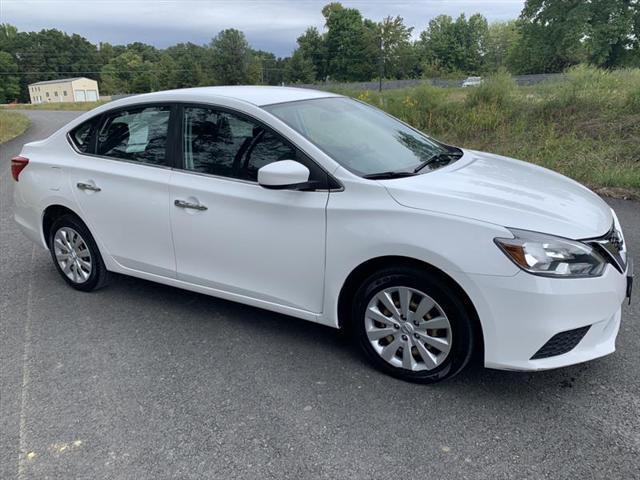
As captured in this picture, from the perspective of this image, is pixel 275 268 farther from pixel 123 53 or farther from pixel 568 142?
pixel 123 53

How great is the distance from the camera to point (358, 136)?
12.1 ft

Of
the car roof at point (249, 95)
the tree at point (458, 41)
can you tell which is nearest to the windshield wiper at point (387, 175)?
the car roof at point (249, 95)

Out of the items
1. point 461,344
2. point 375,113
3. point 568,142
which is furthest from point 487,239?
point 568,142

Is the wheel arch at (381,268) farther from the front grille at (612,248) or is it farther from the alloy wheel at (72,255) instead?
the alloy wheel at (72,255)

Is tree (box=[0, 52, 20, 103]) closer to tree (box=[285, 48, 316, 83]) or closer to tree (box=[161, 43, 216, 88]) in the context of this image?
tree (box=[161, 43, 216, 88])

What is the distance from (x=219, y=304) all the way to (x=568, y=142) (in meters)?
7.37

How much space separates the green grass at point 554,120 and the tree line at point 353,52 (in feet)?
131

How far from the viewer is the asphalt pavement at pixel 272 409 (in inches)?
97.8

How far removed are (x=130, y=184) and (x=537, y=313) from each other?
2930 mm

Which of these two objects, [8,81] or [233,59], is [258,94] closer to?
[233,59]

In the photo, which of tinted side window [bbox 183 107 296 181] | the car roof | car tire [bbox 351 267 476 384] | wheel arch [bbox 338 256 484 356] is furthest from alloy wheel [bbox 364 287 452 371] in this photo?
the car roof

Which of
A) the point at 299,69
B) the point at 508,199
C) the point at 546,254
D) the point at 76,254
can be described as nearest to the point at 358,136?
the point at 508,199

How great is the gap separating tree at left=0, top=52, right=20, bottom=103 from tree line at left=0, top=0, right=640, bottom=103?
169mm

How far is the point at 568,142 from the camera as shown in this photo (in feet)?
29.9
